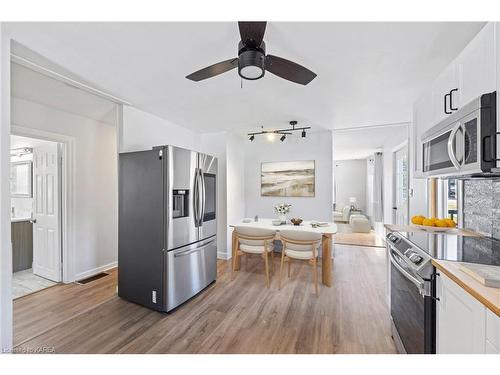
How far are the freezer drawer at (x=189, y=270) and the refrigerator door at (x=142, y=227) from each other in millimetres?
101

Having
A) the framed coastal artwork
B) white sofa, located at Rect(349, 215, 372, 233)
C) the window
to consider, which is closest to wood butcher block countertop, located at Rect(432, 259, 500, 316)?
the window

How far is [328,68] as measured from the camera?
1943 mm

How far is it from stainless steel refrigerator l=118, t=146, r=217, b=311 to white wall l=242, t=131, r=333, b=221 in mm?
2136

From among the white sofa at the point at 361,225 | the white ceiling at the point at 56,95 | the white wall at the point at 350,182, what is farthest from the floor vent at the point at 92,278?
the white wall at the point at 350,182

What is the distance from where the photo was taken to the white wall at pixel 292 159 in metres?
4.30

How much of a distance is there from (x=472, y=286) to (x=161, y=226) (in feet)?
7.59

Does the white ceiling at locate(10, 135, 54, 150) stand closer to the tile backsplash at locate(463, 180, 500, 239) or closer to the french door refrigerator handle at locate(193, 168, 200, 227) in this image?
the french door refrigerator handle at locate(193, 168, 200, 227)

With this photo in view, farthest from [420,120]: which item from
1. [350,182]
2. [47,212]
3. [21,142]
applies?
[350,182]

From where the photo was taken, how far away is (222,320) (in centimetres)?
222

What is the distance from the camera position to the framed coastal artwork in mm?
4426

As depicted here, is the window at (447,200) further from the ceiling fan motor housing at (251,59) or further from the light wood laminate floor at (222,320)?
the ceiling fan motor housing at (251,59)

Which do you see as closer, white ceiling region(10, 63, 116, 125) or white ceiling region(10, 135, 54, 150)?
white ceiling region(10, 63, 116, 125)

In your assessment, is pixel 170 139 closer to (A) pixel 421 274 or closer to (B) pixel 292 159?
(B) pixel 292 159
